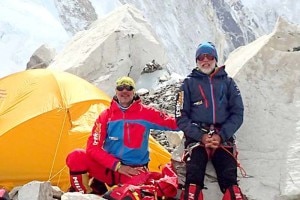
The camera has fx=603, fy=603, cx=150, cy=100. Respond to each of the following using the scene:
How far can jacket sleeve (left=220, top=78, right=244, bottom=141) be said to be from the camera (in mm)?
4660

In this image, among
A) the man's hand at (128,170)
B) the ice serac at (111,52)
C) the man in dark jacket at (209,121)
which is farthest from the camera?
the ice serac at (111,52)

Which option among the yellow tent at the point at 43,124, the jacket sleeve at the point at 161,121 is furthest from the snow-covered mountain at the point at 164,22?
the jacket sleeve at the point at 161,121

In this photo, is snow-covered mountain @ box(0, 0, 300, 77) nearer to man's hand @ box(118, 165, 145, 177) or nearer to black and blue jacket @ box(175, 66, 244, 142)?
man's hand @ box(118, 165, 145, 177)

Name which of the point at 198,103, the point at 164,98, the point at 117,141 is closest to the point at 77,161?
the point at 117,141

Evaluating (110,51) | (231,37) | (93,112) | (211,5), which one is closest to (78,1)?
(211,5)

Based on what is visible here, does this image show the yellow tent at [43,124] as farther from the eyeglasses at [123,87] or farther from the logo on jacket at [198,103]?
the logo on jacket at [198,103]

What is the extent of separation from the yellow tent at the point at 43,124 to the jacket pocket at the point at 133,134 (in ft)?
3.66

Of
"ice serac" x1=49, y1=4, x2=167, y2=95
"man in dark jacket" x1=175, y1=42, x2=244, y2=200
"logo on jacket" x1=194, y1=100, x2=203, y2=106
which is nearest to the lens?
"man in dark jacket" x1=175, y1=42, x2=244, y2=200

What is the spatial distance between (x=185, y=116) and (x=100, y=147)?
89cm

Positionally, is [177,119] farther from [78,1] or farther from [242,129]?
[78,1]

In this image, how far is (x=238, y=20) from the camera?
77250 millimetres

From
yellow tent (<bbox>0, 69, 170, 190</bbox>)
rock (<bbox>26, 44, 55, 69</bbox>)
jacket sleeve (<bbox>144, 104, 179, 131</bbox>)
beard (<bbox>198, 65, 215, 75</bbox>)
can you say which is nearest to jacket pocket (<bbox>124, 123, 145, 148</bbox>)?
jacket sleeve (<bbox>144, 104, 179, 131</bbox>)

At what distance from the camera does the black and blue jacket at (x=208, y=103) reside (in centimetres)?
475

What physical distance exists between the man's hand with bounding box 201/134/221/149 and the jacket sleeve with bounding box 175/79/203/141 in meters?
0.04
